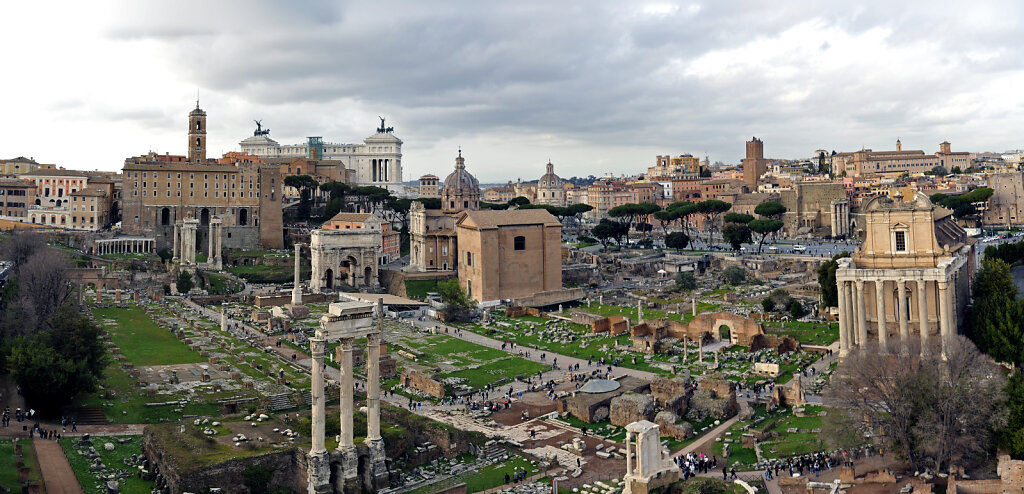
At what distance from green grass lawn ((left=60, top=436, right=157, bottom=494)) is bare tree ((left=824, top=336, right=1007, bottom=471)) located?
24.6 metres

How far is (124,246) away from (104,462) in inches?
2383

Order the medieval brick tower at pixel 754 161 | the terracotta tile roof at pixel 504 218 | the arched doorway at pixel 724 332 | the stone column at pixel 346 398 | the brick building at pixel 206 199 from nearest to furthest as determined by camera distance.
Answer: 1. the stone column at pixel 346 398
2. the arched doorway at pixel 724 332
3. the terracotta tile roof at pixel 504 218
4. the brick building at pixel 206 199
5. the medieval brick tower at pixel 754 161

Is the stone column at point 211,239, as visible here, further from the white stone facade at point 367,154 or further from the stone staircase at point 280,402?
the white stone facade at point 367,154

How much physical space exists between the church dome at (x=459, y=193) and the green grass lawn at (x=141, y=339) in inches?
1418

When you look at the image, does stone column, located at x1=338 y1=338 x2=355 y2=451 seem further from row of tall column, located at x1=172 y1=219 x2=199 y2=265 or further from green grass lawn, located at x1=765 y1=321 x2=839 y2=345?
row of tall column, located at x1=172 y1=219 x2=199 y2=265

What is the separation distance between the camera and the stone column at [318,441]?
1072 inches

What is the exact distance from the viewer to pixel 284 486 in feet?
92.1

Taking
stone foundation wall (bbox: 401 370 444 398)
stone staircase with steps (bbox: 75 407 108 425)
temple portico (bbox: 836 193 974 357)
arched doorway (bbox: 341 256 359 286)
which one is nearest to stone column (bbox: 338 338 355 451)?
stone foundation wall (bbox: 401 370 444 398)

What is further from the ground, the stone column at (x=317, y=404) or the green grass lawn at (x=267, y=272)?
the green grass lawn at (x=267, y=272)

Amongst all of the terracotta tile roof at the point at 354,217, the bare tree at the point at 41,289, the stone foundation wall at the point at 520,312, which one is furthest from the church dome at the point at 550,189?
the bare tree at the point at 41,289

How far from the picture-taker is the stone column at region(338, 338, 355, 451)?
92.4ft

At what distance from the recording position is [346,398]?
93.0ft

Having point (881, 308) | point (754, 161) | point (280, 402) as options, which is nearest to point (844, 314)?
point (881, 308)

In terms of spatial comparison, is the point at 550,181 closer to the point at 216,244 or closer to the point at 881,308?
the point at 216,244
